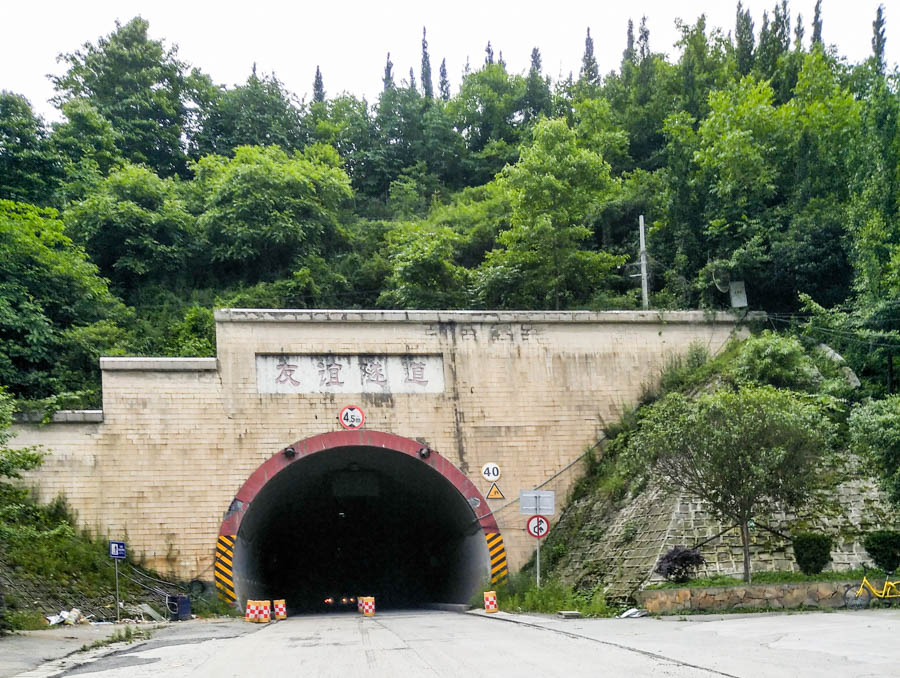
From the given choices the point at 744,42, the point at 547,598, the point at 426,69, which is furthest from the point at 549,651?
the point at 426,69

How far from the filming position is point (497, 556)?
2003 cm

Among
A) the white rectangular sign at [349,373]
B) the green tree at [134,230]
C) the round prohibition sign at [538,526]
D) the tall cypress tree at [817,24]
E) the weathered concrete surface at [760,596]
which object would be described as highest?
the tall cypress tree at [817,24]

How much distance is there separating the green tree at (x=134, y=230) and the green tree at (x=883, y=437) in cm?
2327

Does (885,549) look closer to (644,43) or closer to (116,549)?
(116,549)


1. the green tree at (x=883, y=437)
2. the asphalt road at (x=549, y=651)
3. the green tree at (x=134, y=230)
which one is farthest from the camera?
the green tree at (x=134, y=230)

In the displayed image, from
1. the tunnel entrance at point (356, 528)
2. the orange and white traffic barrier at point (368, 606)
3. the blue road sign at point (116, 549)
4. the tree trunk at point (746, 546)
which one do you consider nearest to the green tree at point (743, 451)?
the tree trunk at point (746, 546)

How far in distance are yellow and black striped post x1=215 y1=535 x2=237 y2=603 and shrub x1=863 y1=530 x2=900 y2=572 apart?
12725 mm

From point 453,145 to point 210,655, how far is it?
119 ft

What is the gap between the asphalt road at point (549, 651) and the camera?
25.0ft

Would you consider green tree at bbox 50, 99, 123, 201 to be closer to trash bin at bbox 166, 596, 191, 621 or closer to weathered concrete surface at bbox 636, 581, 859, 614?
trash bin at bbox 166, 596, 191, 621

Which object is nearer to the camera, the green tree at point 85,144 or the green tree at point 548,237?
the green tree at point 548,237

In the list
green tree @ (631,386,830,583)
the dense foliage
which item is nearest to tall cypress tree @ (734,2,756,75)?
the dense foliage

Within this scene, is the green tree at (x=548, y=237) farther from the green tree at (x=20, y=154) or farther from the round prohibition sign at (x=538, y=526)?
the green tree at (x=20, y=154)

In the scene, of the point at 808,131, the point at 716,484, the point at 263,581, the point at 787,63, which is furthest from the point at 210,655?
the point at 787,63
